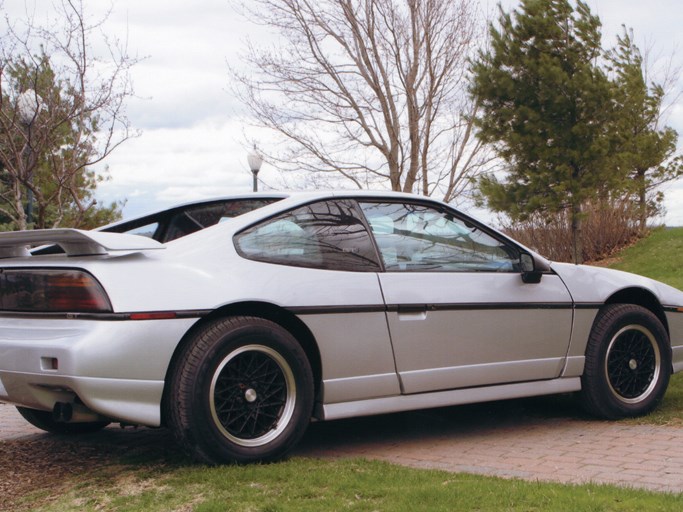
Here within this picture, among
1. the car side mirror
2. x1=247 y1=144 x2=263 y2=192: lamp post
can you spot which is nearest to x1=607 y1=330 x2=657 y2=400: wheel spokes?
the car side mirror

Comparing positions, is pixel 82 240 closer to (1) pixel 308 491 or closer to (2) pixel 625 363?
(1) pixel 308 491

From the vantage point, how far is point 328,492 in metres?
3.93

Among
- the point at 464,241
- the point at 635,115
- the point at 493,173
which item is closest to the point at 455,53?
the point at 493,173

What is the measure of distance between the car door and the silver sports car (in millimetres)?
10

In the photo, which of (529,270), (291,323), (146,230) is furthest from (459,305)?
(146,230)

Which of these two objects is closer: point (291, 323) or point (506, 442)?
point (291, 323)

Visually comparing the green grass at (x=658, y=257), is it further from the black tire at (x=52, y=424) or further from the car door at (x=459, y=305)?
the black tire at (x=52, y=424)

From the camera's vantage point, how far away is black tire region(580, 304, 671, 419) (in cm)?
585

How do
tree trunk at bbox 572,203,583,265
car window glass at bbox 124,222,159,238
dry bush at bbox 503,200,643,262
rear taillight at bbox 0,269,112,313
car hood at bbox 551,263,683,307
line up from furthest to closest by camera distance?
dry bush at bbox 503,200,643,262, tree trunk at bbox 572,203,583,265, car hood at bbox 551,263,683,307, car window glass at bbox 124,222,159,238, rear taillight at bbox 0,269,112,313

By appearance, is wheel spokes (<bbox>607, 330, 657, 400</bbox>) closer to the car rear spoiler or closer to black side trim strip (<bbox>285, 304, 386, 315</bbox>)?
black side trim strip (<bbox>285, 304, 386, 315</bbox>)

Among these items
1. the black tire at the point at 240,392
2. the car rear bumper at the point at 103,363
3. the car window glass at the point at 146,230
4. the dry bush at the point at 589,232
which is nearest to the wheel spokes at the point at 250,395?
the black tire at the point at 240,392

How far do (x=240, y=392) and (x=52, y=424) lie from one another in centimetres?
195

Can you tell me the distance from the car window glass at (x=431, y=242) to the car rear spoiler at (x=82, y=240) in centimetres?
137

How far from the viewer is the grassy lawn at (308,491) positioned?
12.0ft
